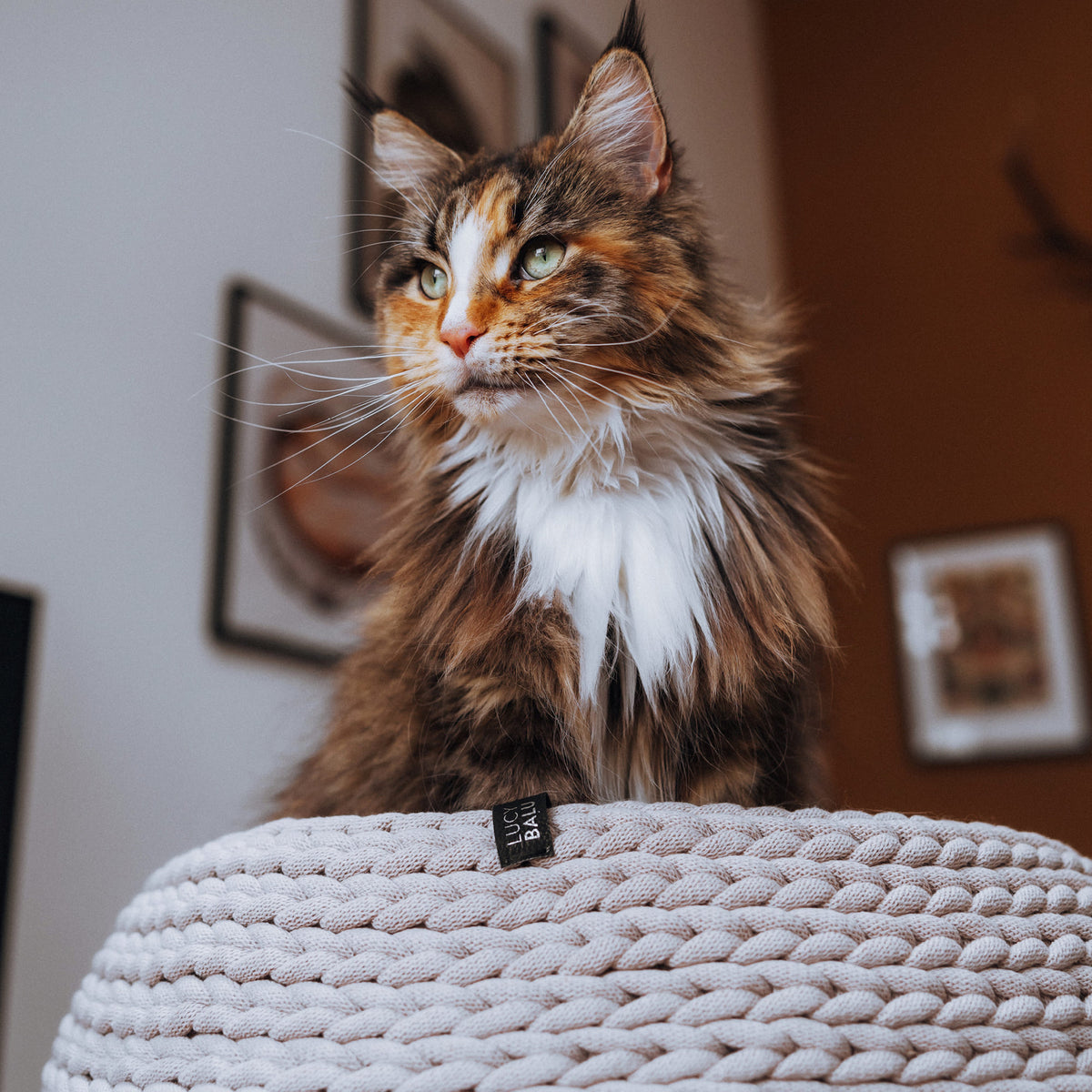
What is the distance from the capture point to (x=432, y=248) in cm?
88

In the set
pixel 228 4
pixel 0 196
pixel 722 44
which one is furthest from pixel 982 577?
pixel 0 196

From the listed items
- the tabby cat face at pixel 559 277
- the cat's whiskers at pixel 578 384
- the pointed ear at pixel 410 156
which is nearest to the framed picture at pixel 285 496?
the pointed ear at pixel 410 156

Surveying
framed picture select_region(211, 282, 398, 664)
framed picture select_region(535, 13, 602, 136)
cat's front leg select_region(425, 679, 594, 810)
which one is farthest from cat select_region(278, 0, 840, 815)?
framed picture select_region(535, 13, 602, 136)

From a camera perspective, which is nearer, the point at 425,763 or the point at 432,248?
the point at 425,763

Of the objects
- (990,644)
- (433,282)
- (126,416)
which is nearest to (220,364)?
(126,416)

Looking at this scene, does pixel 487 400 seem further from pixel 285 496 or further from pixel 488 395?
pixel 285 496

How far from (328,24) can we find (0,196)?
0.85 meters

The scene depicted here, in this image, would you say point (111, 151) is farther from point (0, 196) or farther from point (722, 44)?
point (722, 44)

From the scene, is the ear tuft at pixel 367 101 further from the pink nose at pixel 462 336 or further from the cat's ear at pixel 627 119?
the pink nose at pixel 462 336

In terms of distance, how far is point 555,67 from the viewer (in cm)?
247

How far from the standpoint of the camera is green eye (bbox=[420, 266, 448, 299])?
0.88 meters

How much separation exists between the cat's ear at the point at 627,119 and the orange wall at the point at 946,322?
7.05 feet

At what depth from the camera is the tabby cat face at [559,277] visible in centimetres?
75

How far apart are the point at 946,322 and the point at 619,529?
2.80m
